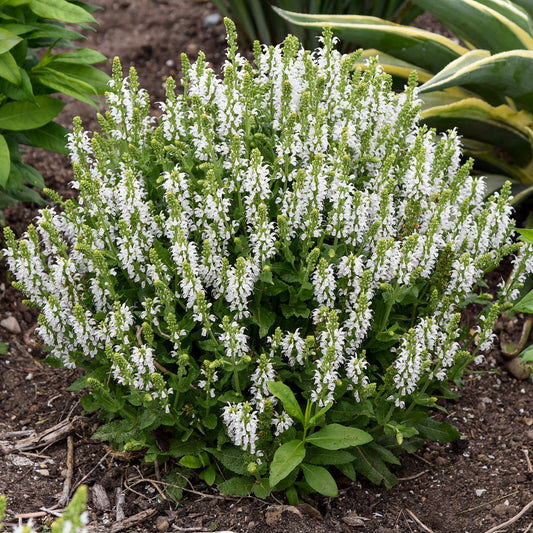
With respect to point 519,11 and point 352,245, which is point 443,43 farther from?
point 352,245

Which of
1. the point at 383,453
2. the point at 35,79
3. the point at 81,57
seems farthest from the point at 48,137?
the point at 383,453

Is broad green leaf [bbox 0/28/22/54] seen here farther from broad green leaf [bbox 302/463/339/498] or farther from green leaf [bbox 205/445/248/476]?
broad green leaf [bbox 302/463/339/498]

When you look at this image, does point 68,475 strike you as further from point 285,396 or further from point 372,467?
point 372,467

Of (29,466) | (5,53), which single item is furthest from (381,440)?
(5,53)

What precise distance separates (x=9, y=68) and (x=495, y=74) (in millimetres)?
2391

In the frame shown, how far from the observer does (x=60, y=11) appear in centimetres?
345

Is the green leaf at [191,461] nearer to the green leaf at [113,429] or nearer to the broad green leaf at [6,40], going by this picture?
the green leaf at [113,429]

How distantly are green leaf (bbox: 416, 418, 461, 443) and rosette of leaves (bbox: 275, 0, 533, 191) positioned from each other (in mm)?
1644

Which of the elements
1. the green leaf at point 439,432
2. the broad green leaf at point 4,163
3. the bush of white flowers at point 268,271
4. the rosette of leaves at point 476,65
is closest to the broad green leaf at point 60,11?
the broad green leaf at point 4,163

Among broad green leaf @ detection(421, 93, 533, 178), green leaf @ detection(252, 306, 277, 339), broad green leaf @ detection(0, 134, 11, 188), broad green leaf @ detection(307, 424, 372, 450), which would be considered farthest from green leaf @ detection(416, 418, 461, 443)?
broad green leaf @ detection(0, 134, 11, 188)

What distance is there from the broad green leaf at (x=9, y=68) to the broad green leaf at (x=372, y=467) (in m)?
2.21

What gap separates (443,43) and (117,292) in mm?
2586

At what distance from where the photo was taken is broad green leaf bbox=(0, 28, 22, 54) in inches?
127

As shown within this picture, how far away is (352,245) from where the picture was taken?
268cm
